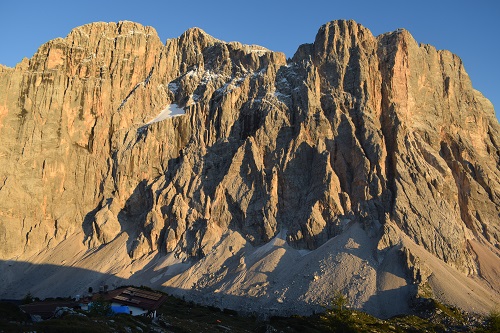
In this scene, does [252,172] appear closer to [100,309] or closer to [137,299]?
[137,299]

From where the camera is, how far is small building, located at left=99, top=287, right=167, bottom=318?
5259 cm

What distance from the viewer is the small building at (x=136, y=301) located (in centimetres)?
5259

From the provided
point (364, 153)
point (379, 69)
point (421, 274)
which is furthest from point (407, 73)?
point (421, 274)

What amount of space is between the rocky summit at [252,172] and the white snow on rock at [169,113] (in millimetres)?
409

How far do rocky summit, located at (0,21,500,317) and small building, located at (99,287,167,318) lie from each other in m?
23.2

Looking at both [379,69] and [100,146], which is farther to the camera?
[100,146]

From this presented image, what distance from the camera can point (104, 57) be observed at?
423 ft

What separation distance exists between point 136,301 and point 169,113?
241 ft

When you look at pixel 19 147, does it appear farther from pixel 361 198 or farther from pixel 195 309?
pixel 361 198

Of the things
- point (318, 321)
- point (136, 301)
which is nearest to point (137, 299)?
point (136, 301)

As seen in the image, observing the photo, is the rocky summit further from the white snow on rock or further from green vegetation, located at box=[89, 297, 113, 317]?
green vegetation, located at box=[89, 297, 113, 317]

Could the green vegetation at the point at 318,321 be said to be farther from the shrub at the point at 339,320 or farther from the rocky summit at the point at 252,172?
the rocky summit at the point at 252,172

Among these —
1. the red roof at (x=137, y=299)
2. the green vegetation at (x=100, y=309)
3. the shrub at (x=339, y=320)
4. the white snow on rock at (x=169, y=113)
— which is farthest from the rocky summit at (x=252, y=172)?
the green vegetation at (x=100, y=309)

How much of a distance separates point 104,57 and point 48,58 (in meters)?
13.9
